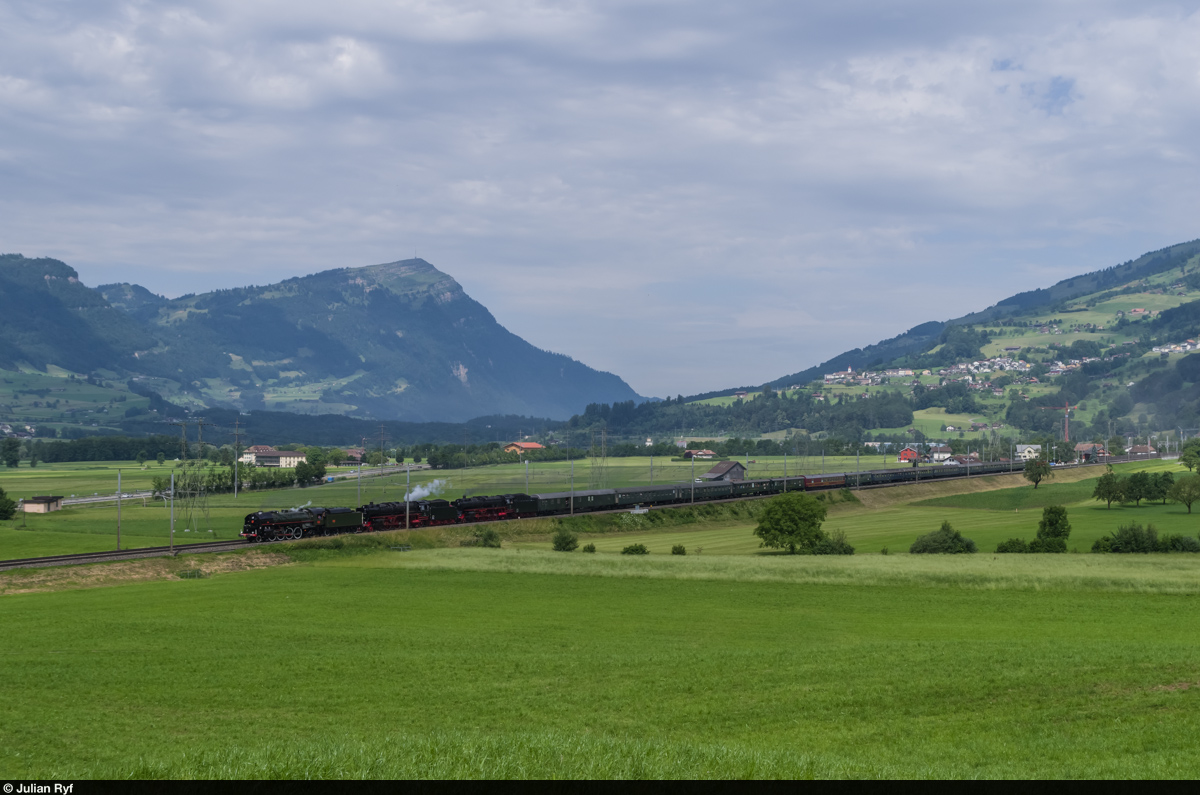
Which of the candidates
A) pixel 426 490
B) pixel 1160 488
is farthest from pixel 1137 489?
pixel 426 490

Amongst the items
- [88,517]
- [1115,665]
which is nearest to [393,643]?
[1115,665]

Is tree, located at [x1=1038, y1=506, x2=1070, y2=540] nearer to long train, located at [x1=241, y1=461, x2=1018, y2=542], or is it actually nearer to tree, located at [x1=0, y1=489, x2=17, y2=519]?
long train, located at [x1=241, y1=461, x2=1018, y2=542]

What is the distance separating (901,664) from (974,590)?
27.8 meters

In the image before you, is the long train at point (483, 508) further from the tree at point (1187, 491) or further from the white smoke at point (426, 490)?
the tree at point (1187, 491)

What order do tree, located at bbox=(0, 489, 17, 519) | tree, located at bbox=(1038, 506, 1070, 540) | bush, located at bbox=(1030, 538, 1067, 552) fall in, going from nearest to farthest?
bush, located at bbox=(1030, 538, 1067, 552) → tree, located at bbox=(1038, 506, 1070, 540) → tree, located at bbox=(0, 489, 17, 519)

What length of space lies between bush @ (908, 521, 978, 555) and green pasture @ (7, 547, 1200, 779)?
2106 cm

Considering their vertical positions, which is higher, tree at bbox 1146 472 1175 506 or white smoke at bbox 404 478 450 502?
white smoke at bbox 404 478 450 502

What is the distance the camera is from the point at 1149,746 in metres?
20.6

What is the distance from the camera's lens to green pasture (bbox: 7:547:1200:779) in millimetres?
18406

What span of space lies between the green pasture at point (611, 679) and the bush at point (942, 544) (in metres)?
21.1

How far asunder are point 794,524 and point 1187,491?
61.1 meters

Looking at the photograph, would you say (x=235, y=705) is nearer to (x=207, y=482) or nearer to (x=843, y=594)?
(x=843, y=594)

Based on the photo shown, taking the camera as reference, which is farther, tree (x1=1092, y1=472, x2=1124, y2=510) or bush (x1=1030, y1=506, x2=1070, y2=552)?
tree (x1=1092, y1=472, x2=1124, y2=510)

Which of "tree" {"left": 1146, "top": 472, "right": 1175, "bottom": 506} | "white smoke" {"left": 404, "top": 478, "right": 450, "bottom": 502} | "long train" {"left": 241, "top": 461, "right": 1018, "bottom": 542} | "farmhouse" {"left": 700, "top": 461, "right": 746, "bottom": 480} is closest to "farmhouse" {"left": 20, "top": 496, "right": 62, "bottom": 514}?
"white smoke" {"left": 404, "top": 478, "right": 450, "bottom": 502}
